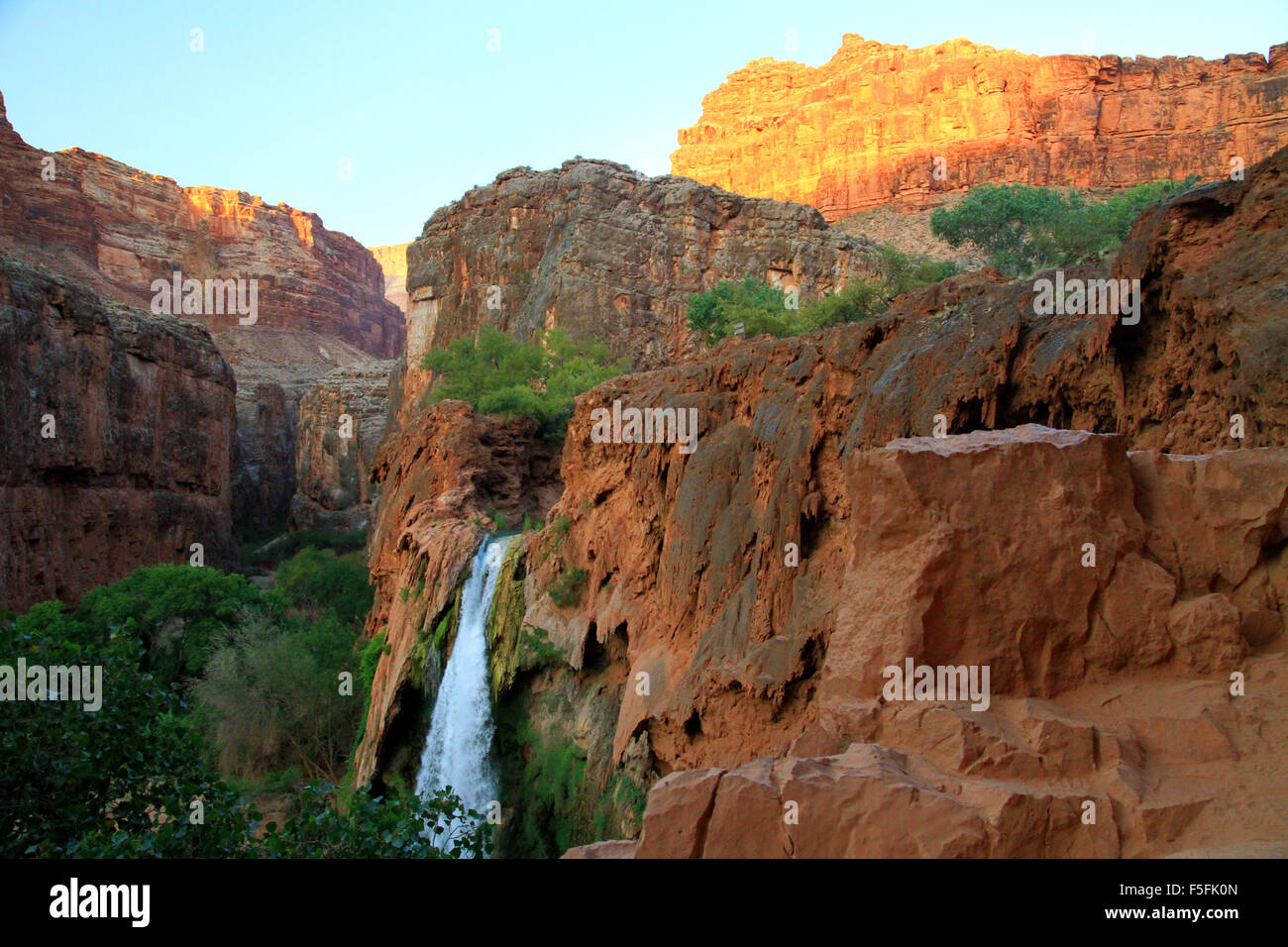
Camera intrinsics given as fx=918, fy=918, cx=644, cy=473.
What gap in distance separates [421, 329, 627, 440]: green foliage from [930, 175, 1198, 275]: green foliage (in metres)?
15.2

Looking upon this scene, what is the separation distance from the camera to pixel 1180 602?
5637 millimetres

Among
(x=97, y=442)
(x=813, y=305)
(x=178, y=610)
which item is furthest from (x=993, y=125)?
(x=178, y=610)

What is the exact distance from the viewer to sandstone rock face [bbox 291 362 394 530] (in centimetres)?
5800

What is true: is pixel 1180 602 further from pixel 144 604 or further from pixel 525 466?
pixel 144 604

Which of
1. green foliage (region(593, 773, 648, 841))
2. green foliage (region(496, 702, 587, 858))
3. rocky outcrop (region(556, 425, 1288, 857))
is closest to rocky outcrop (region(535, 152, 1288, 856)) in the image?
rocky outcrop (region(556, 425, 1288, 857))

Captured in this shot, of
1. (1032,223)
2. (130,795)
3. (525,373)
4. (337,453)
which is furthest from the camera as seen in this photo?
(337,453)

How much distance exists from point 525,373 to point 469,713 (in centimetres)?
1716

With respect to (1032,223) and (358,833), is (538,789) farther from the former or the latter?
(1032,223)

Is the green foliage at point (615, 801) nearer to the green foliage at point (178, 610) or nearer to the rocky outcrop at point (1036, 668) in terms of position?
the rocky outcrop at point (1036, 668)

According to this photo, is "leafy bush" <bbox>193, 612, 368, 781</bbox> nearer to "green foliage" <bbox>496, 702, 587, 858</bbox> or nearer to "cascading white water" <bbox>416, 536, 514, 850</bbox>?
"cascading white water" <bbox>416, 536, 514, 850</bbox>

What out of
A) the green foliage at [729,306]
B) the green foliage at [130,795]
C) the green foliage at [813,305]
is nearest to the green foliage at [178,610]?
the green foliage at [729,306]

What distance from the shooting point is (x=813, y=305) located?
24672mm

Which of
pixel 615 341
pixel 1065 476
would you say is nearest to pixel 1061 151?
pixel 615 341
